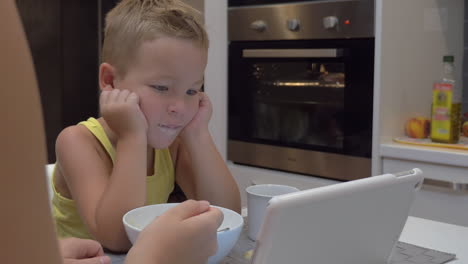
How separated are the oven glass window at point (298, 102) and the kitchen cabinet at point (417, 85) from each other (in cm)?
18

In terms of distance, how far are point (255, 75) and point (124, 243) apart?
1.61 m

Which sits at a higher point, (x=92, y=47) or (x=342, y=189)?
(x=92, y=47)

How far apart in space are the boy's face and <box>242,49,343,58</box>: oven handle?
104 centimetres

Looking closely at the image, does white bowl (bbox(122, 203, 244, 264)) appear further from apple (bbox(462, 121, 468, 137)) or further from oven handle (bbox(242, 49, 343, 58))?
apple (bbox(462, 121, 468, 137))

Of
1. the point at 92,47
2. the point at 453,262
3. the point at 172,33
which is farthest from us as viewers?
the point at 92,47

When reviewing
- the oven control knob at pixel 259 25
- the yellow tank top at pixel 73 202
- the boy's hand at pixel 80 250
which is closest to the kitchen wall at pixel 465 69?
the oven control knob at pixel 259 25

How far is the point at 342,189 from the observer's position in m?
0.61

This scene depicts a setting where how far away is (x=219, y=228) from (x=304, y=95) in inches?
58.0

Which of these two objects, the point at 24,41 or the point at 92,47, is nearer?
the point at 24,41

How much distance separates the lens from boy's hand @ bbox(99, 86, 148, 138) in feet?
3.50

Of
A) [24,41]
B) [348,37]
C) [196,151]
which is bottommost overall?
[196,151]

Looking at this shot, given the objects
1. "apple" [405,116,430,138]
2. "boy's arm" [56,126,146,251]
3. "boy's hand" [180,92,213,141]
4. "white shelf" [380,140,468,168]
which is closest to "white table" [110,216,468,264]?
"boy's arm" [56,126,146,251]

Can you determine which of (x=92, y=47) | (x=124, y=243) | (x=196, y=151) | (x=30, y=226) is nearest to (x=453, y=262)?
(x=124, y=243)

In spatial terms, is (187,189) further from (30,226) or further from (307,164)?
(30,226)
